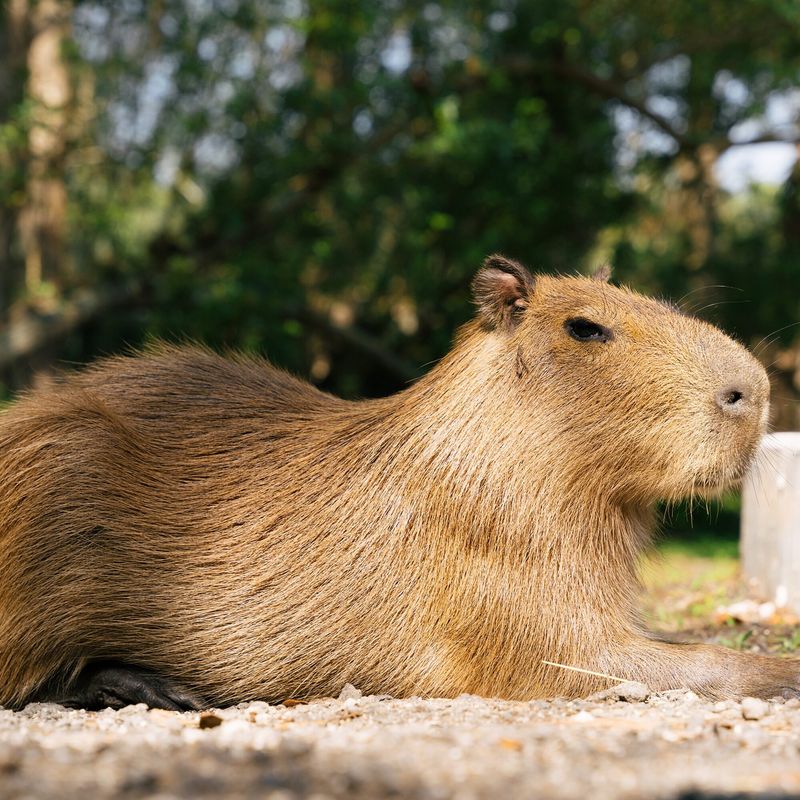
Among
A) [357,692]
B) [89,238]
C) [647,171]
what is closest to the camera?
[357,692]

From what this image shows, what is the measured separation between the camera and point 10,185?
1020 cm

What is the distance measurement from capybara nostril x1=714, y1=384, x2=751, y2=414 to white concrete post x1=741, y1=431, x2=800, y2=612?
5.72 feet

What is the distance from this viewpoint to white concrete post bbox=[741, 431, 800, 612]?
5.52m

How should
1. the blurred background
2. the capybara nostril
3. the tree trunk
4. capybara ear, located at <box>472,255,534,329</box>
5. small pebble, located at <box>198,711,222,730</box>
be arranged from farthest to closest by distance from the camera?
the tree trunk, the blurred background, capybara ear, located at <box>472,255,534,329</box>, the capybara nostril, small pebble, located at <box>198,711,222,730</box>

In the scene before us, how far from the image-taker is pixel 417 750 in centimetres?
245

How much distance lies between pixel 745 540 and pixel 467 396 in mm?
2881

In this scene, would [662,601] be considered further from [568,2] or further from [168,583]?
[568,2]

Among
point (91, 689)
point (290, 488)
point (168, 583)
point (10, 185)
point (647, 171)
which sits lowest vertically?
point (91, 689)

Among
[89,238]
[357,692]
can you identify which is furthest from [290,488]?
[89,238]

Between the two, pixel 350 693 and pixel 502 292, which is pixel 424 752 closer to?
pixel 350 693

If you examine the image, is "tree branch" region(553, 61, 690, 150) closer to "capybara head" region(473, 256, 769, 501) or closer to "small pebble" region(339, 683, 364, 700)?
"capybara head" region(473, 256, 769, 501)

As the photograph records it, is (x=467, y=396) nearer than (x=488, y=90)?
Yes

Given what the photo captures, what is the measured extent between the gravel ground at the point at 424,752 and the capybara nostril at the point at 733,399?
930mm

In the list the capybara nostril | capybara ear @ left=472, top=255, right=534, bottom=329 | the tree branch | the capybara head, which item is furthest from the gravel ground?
the tree branch
